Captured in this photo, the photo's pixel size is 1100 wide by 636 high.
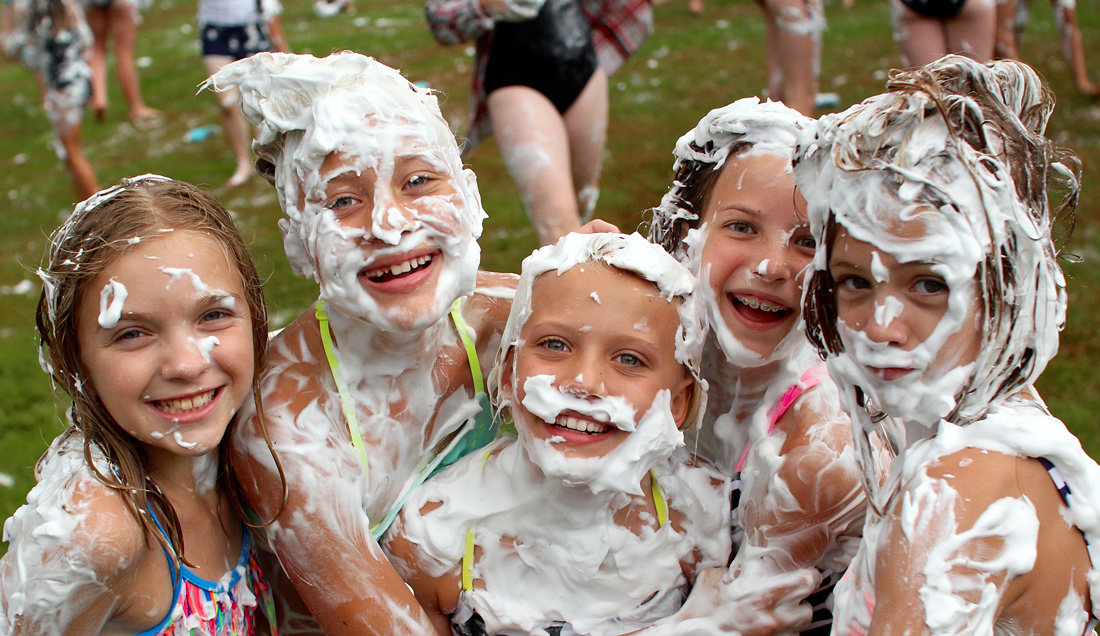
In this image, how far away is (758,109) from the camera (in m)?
2.37

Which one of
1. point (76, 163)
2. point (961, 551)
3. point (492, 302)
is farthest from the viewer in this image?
point (76, 163)

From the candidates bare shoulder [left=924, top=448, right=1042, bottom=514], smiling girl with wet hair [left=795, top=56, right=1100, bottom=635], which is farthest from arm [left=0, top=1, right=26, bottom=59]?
bare shoulder [left=924, top=448, right=1042, bottom=514]

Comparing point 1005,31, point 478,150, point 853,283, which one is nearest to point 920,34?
point 1005,31

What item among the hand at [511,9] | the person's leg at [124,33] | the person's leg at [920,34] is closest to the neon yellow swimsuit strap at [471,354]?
the hand at [511,9]

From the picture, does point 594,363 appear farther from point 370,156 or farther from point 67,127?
point 67,127

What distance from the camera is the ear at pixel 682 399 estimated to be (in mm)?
2236

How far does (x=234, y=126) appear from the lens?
7297 millimetres

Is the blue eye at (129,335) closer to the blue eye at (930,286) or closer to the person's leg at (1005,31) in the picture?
the blue eye at (930,286)

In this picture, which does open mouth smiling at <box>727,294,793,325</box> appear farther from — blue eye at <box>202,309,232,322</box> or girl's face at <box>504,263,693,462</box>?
blue eye at <box>202,309,232,322</box>

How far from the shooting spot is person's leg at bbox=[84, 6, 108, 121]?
30.0 feet

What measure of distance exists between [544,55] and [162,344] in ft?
7.29

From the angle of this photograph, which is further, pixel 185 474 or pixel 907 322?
pixel 185 474

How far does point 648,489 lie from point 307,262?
961 mm

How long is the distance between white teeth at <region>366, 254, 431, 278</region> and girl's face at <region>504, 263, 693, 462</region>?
0.94 ft
